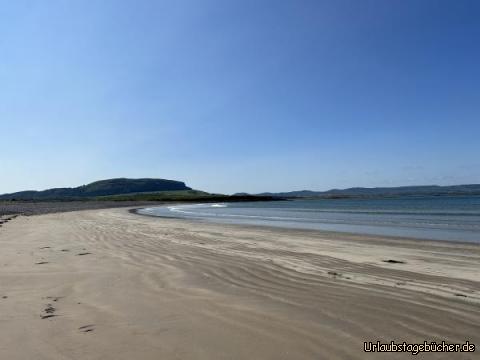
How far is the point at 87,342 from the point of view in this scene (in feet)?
13.8

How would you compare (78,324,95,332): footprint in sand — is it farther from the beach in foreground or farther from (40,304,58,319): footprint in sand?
(40,304,58,319): footprint in sand

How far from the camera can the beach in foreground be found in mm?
4078

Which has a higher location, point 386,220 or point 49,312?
point 49,312

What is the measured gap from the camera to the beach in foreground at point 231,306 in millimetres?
4078

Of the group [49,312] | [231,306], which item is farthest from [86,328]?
[231,306]

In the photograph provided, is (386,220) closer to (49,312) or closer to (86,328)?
(49,312)

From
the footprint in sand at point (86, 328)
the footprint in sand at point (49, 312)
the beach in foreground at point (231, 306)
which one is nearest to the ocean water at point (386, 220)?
the beach in foreground at point (231, 306)

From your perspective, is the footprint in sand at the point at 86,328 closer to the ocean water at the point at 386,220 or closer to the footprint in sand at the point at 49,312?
the footprint in sand at the point at 49,312

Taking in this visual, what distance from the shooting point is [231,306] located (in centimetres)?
560

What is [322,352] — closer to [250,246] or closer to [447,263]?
[447,263]

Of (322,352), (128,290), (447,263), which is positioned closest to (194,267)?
(128,290)

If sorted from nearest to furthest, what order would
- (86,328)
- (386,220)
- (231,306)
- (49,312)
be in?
(86,328)
(49,312)
(231,306)
(386,220)

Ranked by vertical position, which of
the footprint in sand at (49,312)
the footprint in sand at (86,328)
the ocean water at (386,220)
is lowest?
the ocean water at (386,220)

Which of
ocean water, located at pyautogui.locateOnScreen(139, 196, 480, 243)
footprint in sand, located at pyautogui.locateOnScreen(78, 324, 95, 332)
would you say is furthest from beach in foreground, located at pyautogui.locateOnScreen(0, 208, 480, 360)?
ocean water, located at pyautogui.locateOnScreen(139, 196, 480, 243)
